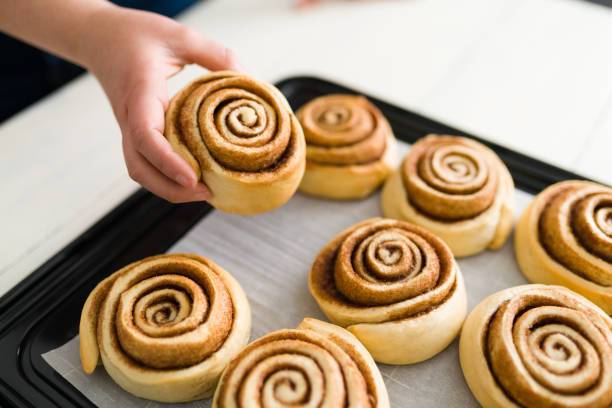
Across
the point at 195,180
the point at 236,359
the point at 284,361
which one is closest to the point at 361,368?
the point at 284,361

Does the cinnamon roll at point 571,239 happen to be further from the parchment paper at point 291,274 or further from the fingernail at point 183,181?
the fingernail at point 183,181

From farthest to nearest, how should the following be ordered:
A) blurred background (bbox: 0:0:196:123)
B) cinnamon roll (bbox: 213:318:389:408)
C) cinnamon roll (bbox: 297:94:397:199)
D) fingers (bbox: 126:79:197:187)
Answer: blurred background (bbox: 0:0:196:123) → cinnamon roll (bbox: 297:94:397:199) → fingers (bbox: 126:79:197:187) → cinnamon roll (bbox: 213:318:389:408)

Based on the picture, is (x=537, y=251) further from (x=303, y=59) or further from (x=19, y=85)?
(x=19, y=85)

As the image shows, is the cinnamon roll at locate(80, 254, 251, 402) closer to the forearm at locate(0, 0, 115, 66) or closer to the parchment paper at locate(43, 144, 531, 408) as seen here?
the parchment paper at locate(43, 144, 531, 408)

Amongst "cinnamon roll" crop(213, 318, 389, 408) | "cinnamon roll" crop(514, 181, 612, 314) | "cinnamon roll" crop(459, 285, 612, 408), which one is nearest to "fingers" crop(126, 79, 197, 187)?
"cinnamon roll" crop(213, 318, 389, 408)

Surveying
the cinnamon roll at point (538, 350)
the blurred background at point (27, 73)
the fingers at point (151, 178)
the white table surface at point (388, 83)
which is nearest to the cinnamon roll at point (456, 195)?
the cinnamon roll at point (538, 350)

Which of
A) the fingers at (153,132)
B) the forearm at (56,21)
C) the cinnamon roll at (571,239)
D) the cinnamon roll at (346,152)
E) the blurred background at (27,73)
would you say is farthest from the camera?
the blurred background at (27,73)
